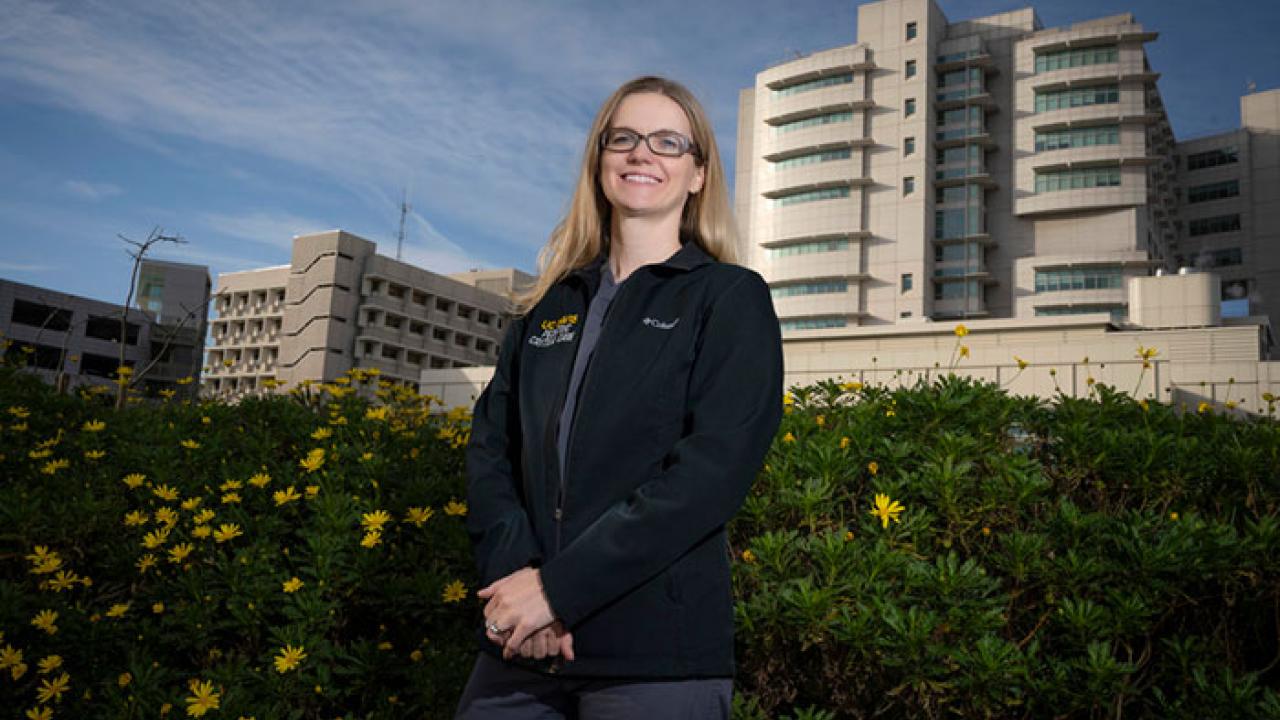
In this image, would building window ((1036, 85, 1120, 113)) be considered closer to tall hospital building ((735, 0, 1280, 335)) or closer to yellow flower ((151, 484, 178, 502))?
tall hospital building ((735, 0, 1280, 335))

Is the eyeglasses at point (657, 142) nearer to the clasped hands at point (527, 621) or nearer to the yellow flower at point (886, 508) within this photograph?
the clasped hands at point (527, 621)

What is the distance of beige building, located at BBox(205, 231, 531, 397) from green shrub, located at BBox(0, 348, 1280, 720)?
45997mm

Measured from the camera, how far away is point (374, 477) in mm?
3748

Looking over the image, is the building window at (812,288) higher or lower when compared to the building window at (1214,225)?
lower

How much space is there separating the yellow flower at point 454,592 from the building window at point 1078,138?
51620 mm

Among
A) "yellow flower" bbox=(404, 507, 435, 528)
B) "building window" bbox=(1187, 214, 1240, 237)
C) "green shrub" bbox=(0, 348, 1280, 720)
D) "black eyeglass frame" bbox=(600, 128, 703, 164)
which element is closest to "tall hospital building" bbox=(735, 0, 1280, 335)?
"building window" bbox=(1187, 214, 1240, 237)

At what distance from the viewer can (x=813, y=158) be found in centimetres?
5112

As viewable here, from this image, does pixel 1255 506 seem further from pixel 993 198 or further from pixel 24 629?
pixel 993 198

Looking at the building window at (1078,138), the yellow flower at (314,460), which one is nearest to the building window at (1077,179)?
the building window at (1078,138)

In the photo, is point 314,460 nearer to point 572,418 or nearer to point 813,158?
point 572,418

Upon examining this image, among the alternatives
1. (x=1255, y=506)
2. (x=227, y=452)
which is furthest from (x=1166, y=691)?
(x=227, y=452)

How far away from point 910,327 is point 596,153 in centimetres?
2185

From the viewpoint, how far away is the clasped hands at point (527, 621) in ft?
4.67

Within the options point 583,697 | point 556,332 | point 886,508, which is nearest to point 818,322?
point 886,508
